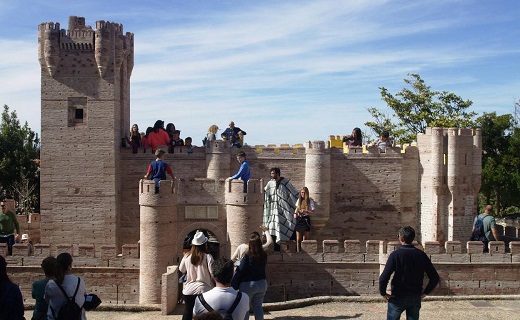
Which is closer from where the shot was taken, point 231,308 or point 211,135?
point 231,308

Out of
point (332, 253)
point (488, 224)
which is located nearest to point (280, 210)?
point (332, 253)

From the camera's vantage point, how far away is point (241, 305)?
8.08 metres

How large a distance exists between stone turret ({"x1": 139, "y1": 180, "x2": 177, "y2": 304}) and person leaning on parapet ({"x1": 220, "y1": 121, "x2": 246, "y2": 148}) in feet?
21.2

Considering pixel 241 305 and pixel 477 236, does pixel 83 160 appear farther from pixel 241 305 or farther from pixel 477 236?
pixel 241 305

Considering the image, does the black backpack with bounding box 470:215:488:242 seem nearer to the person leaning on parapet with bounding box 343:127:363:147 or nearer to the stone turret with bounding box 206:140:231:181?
the person leaning on parapet with bounding box 343:127:363:147

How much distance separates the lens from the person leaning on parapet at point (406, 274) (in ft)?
33.2

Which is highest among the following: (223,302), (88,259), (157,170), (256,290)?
(157,170)

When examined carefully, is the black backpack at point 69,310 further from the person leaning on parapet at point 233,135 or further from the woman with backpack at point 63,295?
the person leaning on parapet at point 233,135

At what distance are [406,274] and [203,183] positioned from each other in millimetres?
12656

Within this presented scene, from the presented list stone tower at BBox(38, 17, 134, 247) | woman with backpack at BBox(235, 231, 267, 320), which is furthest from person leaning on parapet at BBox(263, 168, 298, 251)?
woman with backpack at BBox(235, 231, 267, 320)

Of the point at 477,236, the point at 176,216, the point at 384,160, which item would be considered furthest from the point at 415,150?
the point at 176,216

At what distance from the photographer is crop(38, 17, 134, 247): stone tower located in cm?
2581

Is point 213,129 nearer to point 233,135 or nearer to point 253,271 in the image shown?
point 233,135

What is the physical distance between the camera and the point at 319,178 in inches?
1056
